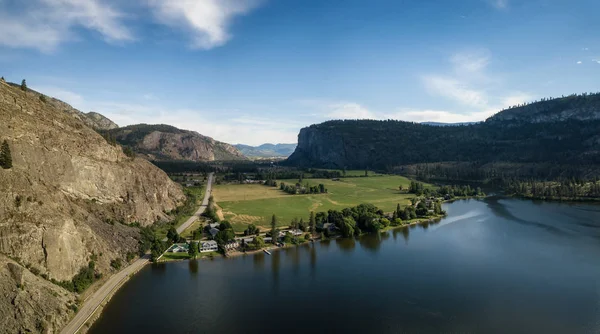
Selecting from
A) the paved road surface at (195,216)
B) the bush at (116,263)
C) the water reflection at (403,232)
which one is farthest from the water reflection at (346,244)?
the bush at (116,263)

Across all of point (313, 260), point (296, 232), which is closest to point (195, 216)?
point (296, 232)

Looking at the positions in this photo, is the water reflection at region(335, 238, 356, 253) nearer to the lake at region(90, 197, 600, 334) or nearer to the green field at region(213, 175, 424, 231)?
the lake at region(90, 197, 600, 334)

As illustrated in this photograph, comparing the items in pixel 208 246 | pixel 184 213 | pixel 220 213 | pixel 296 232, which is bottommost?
pixel 208 246

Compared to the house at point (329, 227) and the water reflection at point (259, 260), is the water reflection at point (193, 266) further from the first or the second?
the house at point (329, 227)

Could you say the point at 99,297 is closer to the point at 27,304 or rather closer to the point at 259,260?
the point at 27,304

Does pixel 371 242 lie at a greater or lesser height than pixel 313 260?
greater
